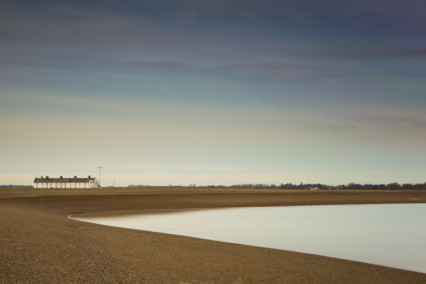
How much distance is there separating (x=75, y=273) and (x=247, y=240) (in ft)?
47.5

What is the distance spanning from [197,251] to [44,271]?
7.49 m

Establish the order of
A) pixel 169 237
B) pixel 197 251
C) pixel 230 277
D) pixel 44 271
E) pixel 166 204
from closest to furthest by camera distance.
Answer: pixel 44 271 < pixel 230 277 < pixel 197 251 < pixel 169 237 < pixel 166 204

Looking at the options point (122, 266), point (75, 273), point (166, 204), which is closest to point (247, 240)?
point (122, 266)

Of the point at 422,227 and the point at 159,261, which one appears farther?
the point at 422,227

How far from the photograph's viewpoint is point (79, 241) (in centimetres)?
1842

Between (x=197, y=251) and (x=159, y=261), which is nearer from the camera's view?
(x=159, y=261)

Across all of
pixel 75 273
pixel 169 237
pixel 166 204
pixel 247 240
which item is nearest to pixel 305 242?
pixel 247 240

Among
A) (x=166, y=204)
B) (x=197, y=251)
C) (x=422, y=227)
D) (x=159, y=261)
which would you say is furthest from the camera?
(x=166, y=204)

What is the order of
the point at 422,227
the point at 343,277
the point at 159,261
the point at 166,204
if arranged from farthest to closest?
the point at 166,204 → the point at 422,227 → the point at 159,261 → the point at 343,277

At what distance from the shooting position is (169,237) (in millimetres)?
22750

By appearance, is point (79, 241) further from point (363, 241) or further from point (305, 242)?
point (363, 241)

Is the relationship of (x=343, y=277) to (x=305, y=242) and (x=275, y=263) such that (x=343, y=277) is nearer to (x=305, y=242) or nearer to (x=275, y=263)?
(x=275, y=263)

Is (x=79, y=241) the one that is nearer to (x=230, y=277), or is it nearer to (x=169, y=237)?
(x=169, y=237)

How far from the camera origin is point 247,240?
25.5 meters
